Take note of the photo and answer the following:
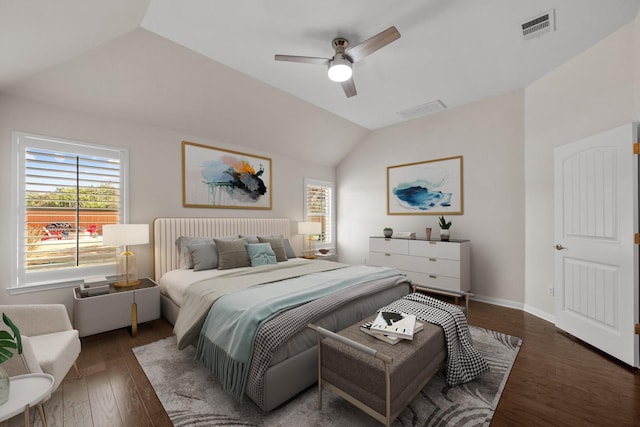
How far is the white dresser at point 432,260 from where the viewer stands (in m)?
3.89

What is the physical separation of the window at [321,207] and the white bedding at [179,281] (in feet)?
8.88

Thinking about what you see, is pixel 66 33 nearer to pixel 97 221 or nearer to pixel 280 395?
pixel 97 221

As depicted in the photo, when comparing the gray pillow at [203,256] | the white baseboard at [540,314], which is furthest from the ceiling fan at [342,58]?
the white baseboard at [540,314]

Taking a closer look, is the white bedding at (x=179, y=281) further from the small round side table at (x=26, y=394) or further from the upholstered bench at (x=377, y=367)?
the upholstered bench at (x=377, y=367)

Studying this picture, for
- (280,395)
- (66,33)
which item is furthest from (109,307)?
(66,33)

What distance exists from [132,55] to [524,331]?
5062 millimetres

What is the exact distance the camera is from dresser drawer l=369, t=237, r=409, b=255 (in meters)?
4.46

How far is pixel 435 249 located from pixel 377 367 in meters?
2.98

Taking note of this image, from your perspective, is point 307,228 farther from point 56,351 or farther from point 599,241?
point 599,241

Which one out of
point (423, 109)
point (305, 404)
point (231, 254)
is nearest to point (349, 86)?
point (423, 109)

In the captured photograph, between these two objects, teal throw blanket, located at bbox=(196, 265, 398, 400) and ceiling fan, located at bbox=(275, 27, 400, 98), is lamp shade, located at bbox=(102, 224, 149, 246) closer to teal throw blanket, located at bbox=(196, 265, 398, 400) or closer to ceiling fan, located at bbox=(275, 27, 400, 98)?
teal throw blanket, located at bbox=(196, 265, 398, 400)

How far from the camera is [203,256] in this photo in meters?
3.35

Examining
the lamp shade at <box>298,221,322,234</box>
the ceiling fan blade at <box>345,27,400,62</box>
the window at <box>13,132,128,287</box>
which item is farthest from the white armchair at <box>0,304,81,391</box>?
the lamp shade at <box>298,221,322,234</box>

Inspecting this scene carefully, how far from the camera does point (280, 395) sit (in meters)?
1.75
